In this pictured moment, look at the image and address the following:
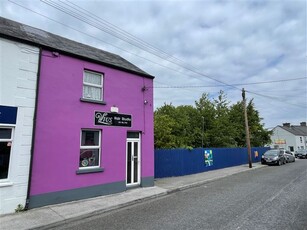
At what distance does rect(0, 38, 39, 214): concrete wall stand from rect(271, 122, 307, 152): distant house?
6687 centimetres

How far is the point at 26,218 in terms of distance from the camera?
702cm

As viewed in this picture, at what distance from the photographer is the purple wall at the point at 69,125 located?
8469 mm

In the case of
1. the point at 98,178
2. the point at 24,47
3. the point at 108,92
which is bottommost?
the point at 98,178

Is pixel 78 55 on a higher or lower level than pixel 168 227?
higher

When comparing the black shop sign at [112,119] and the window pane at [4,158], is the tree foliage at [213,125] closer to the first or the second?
the black shop sign at [112,119]

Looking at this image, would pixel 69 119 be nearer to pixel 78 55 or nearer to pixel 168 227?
pixel 78 55

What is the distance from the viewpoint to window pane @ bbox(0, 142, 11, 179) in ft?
25.2

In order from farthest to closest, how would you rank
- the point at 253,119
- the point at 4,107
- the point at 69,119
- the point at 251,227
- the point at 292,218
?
1. the point at 253,119
2. the point at 69,119
3. the point at 4,107
4. the point at 292,218
5. the point at 251,227

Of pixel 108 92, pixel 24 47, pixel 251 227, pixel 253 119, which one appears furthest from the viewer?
pixel 253 119

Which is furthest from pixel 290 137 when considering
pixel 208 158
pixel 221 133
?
pixel 208 158

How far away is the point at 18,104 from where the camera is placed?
8031 mm

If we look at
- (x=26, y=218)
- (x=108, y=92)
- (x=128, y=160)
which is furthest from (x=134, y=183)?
(x=26, y=218)

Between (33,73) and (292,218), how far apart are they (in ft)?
30.7

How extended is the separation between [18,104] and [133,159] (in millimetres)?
5690
